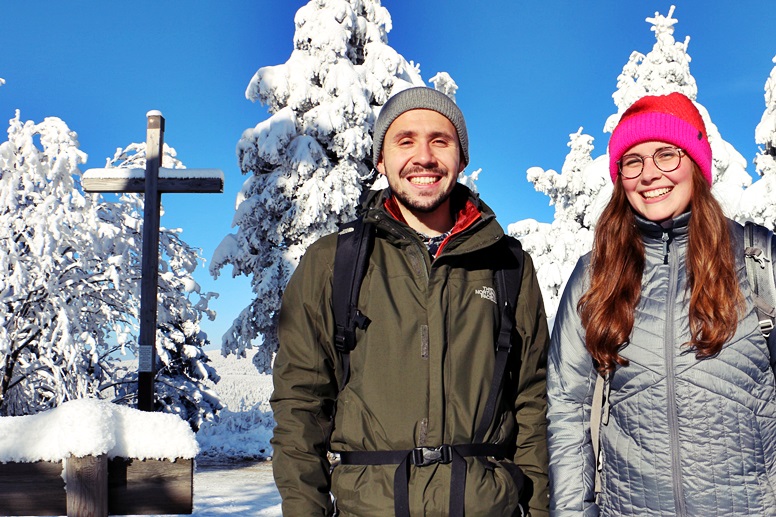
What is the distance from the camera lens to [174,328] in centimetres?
1898

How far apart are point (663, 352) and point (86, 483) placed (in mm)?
2572

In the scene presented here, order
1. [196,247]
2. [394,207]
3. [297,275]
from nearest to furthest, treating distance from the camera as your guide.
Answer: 1. [297,275]
2. [394,207]
3. [196,247]

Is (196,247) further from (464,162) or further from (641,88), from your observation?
(464,162)

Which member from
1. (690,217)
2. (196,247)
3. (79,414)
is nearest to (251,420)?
(196,247)

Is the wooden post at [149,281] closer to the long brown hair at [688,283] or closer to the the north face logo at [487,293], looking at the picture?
the the north face logo at [487,293]

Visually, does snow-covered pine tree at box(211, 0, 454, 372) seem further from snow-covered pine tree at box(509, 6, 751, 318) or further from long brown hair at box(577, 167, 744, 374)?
long brown hair at box(577, 167, 744, 374)

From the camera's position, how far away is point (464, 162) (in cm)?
314

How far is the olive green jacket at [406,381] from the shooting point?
2.45 m

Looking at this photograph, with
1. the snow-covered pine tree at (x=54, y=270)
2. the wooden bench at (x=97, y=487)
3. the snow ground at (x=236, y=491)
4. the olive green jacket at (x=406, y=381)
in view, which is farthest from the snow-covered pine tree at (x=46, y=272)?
the olive green jacket at (x=406, y=381)

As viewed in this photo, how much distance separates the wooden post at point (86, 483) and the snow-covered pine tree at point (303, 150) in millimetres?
12888

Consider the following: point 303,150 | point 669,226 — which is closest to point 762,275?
point 669,226

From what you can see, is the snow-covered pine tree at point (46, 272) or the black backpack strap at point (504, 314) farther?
the snow-covered pine tree at point (46, 272)

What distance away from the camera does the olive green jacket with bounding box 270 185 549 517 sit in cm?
245

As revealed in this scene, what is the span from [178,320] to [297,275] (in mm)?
17679
